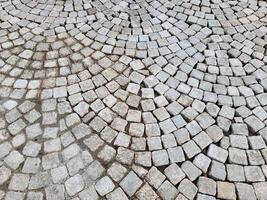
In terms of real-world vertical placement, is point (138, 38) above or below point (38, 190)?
above

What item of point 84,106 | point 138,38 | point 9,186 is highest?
point 138,38

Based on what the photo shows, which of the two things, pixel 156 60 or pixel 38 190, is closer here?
pixel 38 190

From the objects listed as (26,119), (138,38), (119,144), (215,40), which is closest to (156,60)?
(138,38)

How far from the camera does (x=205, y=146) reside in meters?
4.14

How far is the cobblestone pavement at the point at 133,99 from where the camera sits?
386 cm

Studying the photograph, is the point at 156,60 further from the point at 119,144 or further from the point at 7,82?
the point at 7,82

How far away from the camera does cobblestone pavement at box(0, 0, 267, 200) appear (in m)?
3.86

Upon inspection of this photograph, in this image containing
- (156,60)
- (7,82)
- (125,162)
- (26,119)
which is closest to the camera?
(125,162)

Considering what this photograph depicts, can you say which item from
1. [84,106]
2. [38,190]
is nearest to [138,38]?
[84,106]

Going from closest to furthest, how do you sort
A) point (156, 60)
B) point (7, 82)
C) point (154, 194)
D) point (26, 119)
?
point (154, 194)
point (26, 119)
point (7, 82)
point (156, 60)

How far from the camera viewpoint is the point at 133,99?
15.3 feet

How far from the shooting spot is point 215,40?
5492 millimetres

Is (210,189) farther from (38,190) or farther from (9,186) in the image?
(9,186)

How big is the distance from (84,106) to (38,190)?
1271mm
